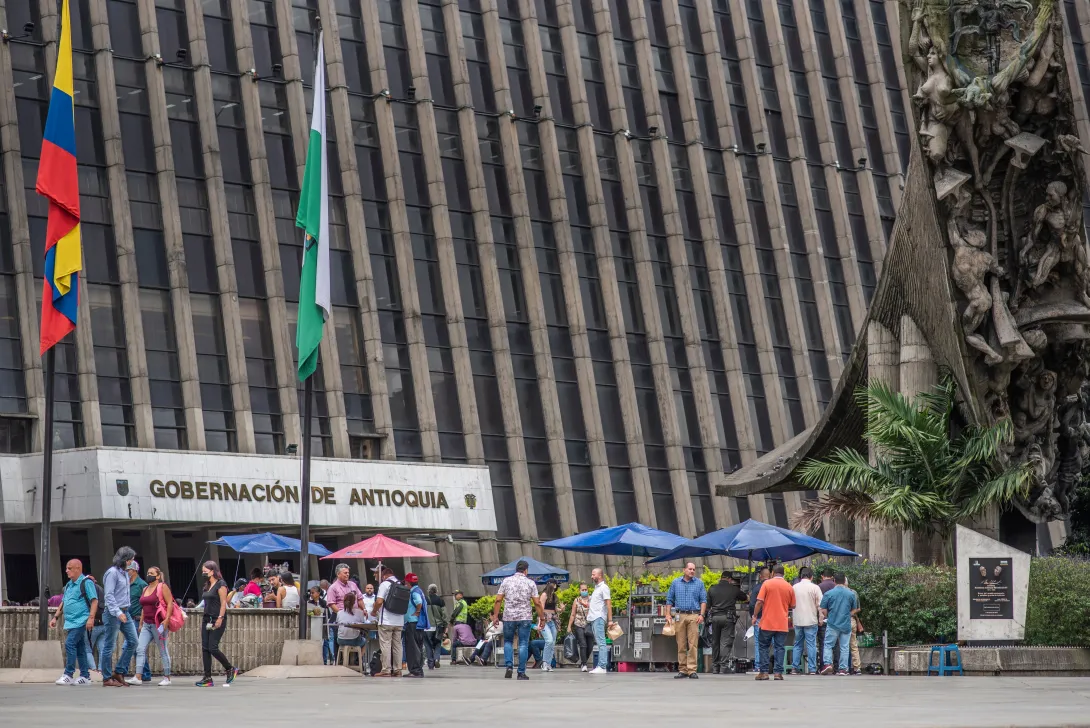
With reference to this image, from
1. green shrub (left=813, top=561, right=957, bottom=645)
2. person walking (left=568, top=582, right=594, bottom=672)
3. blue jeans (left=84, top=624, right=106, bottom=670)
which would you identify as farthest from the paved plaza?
person walking (left=568, top=582, right=594, bottom=672)

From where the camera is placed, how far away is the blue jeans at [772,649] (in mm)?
22172

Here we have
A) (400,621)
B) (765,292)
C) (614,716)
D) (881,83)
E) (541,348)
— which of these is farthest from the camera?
(881,83)

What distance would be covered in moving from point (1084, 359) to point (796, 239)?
28715 mm

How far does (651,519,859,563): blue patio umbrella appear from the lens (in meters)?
27.2

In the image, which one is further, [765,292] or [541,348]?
[765,292]

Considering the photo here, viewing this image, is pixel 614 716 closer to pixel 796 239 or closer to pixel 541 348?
pixel 541 348

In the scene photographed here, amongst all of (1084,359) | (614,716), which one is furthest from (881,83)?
(614,716)

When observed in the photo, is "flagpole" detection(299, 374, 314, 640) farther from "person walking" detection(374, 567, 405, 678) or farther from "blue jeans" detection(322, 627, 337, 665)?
"blue jeans" detection(322, 627, 337, 665)

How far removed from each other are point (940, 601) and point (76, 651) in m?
12.0

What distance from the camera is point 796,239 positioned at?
56781mm

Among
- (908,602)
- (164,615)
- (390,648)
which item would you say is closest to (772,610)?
(908,602)

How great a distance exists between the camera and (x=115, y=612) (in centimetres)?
1978

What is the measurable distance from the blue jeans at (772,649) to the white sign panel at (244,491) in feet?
66.0

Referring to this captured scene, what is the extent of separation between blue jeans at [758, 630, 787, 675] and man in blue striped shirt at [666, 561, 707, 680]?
0.91 m
